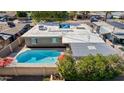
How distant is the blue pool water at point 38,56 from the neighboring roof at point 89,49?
3024 mm

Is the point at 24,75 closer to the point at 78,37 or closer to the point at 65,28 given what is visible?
the point at 78,37

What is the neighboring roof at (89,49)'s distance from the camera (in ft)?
54.4

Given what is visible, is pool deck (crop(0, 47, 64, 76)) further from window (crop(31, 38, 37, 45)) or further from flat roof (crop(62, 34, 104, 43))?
window (crop(31, 38, 37, 45))

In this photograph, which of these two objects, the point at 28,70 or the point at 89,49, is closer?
the point at 28,70

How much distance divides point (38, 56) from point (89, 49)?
6784mm

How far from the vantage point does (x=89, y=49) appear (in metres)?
17.8

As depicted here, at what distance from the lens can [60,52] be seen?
842 inches

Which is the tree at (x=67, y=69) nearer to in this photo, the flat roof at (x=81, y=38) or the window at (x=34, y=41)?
the flat roof at (x=81, y=38)

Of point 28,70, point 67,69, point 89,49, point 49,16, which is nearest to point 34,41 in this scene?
point 89,49

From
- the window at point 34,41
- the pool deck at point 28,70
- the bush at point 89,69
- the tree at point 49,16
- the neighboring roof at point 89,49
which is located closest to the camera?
the bush at point 89,69

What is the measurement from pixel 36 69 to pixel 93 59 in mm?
4855

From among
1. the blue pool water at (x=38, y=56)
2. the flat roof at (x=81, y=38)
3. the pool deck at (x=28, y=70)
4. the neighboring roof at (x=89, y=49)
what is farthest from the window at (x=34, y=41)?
the pool deck at (x=28, y=70)

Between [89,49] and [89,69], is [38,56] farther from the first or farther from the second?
[89,69]

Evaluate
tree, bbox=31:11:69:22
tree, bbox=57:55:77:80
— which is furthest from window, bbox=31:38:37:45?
tree, bbox=31:11:69:22
